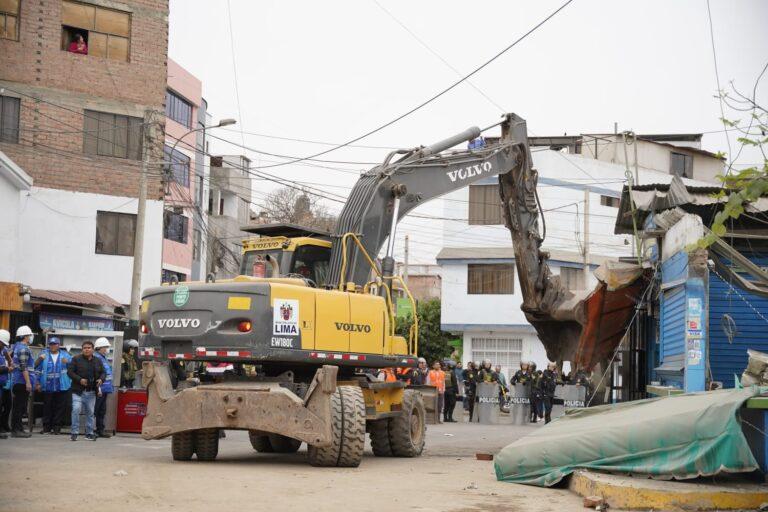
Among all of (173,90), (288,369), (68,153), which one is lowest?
(288,369)

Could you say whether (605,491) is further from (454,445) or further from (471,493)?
(454,445)

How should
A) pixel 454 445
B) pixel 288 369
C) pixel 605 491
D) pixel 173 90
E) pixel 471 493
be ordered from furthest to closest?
pixel 173 90, pixel 454 445, pixel 288 369, pixel 471 493, pixel 605 491

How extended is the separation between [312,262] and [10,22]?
20.5m

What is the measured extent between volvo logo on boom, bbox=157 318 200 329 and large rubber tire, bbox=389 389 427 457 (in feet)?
13.7

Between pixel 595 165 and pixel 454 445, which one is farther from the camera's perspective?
pixel 595 165

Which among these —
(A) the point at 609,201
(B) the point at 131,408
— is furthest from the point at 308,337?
(A) the point at 609,201

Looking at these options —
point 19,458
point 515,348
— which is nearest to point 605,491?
point 19,458

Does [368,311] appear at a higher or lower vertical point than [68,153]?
lower

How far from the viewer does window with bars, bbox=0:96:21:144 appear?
32.6 m

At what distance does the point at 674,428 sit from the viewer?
35.7ft

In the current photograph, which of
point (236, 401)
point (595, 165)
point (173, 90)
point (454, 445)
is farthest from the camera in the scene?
point (595, 165)

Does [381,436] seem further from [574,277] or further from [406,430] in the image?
[574,277]

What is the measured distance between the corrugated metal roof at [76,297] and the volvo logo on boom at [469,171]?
1701 cm

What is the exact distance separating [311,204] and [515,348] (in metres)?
16.2
